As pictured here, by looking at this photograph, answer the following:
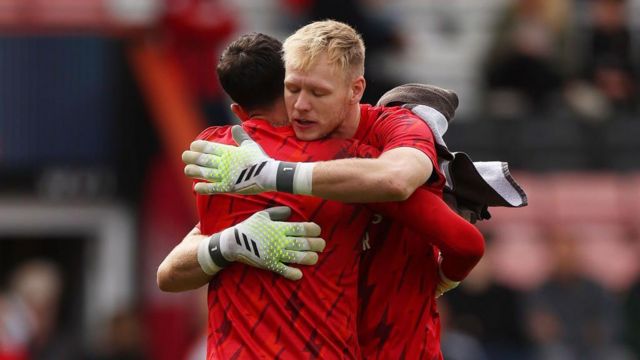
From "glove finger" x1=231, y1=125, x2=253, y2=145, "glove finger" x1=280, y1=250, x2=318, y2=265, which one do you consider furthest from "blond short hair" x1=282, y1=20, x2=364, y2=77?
"glove finger" x1=280, y1=250, x2=318, y2=265

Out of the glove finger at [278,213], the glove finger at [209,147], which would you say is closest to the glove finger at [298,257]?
the glove finger at [278,213]

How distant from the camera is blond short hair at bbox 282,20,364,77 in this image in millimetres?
5477

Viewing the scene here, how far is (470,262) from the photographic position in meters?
5.68

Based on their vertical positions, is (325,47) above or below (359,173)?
above

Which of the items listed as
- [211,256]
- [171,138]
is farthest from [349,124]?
[171,138]

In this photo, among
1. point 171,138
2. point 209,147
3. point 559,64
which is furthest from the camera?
point 559,64

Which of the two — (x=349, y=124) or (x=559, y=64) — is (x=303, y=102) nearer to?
(x=349, y=124)

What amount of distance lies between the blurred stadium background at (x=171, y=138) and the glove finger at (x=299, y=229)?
225 inches

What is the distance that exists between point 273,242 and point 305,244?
0.11m

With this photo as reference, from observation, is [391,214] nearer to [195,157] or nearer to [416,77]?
[195,157]

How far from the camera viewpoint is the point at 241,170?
5.45 meters

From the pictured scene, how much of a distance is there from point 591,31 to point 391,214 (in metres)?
8.08

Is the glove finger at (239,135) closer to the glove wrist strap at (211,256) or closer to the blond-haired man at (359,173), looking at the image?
the blond-haired man at (359,173)

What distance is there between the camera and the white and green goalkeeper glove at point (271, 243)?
5449 mm
